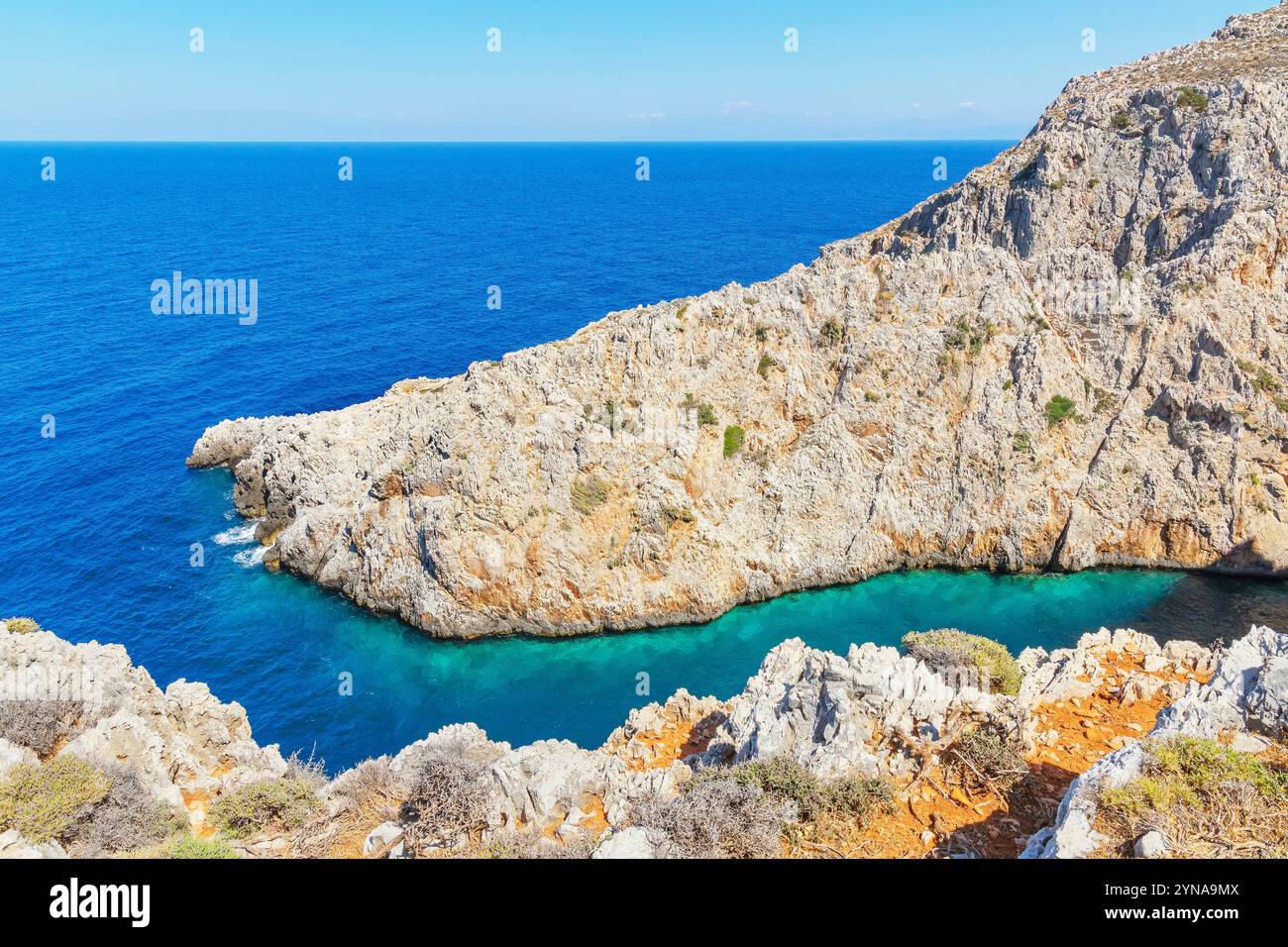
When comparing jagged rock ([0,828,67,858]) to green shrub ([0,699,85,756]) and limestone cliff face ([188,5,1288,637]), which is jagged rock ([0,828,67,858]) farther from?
limestone cliff face ([188,5,1288,637])

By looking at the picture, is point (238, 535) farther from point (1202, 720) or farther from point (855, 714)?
point (1202, 720)

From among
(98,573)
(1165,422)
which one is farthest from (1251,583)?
(98,573)

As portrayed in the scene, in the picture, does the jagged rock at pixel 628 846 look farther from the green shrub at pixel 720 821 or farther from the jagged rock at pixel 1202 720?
the jagged rock at pixel 1202 720

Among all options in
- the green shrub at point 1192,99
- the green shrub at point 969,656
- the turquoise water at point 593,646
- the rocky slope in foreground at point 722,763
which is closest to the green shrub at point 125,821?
the rocky slope in foreground at point 722,763

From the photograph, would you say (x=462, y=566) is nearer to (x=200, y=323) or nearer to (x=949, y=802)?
(x=949, y=802)

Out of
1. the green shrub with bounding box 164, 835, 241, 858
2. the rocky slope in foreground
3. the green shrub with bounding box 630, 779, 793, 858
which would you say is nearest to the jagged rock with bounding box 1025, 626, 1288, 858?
the rocky slope in foreground
